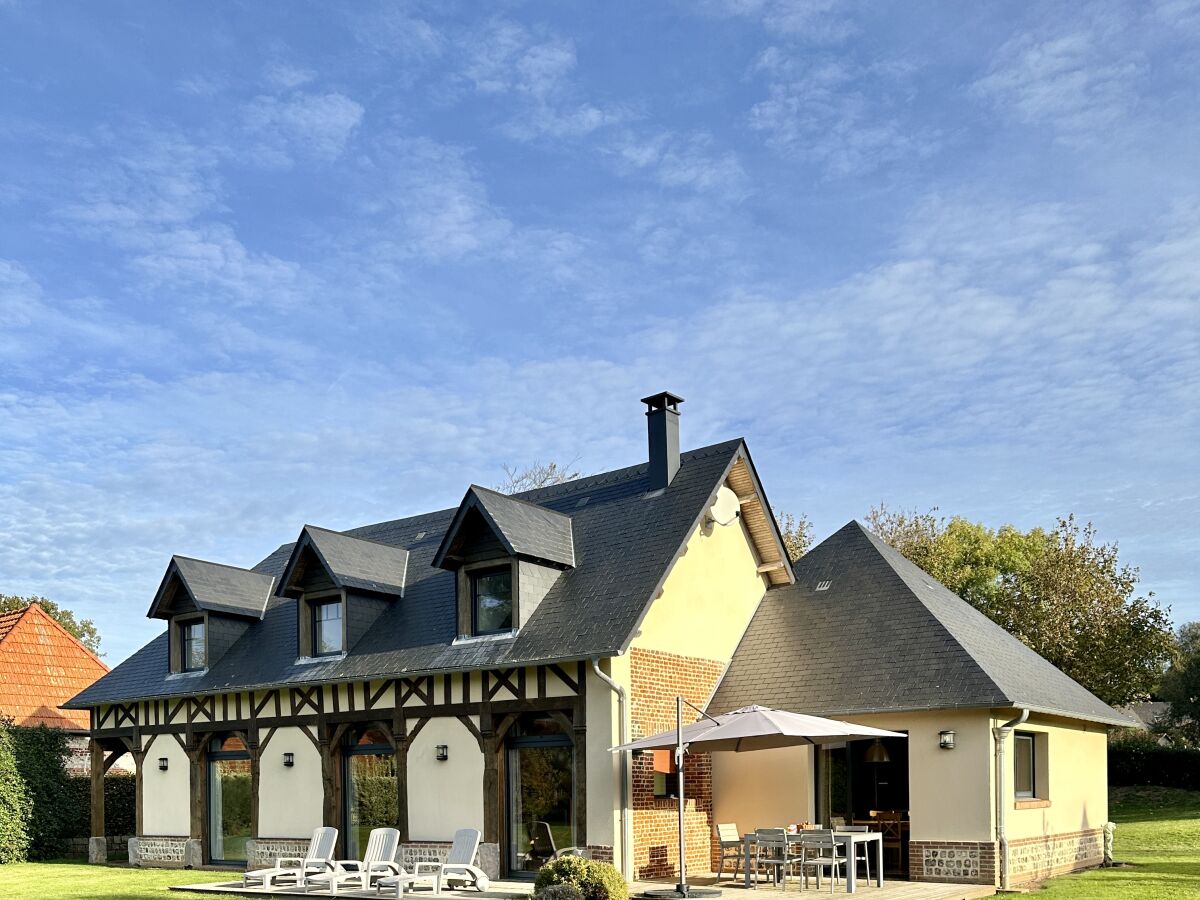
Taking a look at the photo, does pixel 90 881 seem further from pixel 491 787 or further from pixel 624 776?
pixel 624 776

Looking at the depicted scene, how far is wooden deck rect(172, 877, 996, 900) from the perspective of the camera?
49.2 ft

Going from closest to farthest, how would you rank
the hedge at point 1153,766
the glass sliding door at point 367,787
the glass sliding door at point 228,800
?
the glass sliding door at point 367,787, the glass sliding door at point 228,800, the hedge at point 1153,766

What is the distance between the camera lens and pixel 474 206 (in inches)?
663

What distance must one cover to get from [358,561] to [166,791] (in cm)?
628

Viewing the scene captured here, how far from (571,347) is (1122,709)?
1018 inches

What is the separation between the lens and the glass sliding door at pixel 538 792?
17688 mm

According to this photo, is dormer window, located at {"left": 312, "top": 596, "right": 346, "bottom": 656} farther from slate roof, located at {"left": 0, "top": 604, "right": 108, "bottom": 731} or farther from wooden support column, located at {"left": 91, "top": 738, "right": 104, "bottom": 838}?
slate roof, located at {"left": 0, "top": 604, "right": 108, "bottom": 731}

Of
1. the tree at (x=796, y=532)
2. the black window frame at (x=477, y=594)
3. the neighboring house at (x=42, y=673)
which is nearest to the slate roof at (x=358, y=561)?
the black window frame at (x=477, y=594)

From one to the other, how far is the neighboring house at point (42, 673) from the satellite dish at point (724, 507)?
17261 millimetres

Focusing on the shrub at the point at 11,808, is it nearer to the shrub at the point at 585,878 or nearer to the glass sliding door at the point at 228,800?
the glass sliding door at the point at 228,800

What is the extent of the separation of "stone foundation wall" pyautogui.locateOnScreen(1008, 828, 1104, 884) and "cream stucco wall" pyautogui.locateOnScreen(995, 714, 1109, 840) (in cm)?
11

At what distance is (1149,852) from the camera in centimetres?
2194

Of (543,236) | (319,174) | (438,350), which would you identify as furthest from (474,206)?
(438,350)

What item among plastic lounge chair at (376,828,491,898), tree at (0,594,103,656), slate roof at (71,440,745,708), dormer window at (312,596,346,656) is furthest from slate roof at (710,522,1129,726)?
tree at (0,594,103,656)
